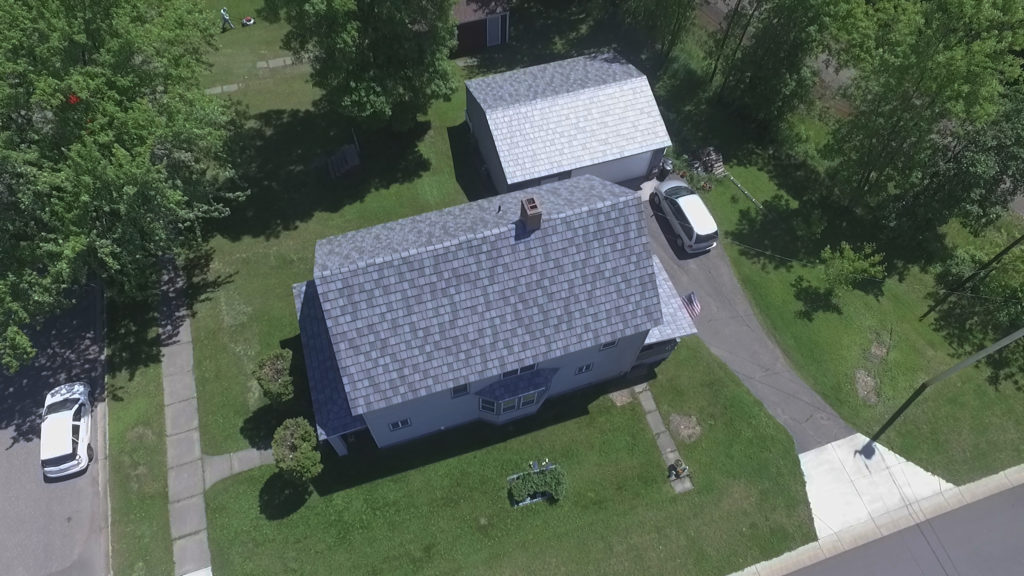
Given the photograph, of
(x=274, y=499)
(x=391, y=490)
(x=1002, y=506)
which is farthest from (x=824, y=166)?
(x=274, y=499)

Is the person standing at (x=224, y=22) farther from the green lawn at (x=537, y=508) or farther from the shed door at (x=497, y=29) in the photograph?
the green lawn at (x=537, y=508)

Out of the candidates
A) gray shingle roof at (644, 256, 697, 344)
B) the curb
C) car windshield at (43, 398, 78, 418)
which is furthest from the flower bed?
car windshield at (43, 398, 78, 418)

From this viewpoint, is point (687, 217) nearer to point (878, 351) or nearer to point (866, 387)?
point (878, 351)

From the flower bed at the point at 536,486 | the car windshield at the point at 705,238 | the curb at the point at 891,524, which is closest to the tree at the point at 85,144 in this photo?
the flower bed at the point at 536,486

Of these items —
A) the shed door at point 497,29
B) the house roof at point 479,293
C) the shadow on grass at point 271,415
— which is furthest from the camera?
the shed door at point 497,29

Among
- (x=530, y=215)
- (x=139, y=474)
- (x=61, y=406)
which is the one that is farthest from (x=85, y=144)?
(x=530, y=215)

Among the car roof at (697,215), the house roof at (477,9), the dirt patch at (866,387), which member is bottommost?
the dirt patch at (866,387)

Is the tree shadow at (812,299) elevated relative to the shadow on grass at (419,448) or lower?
elevated
